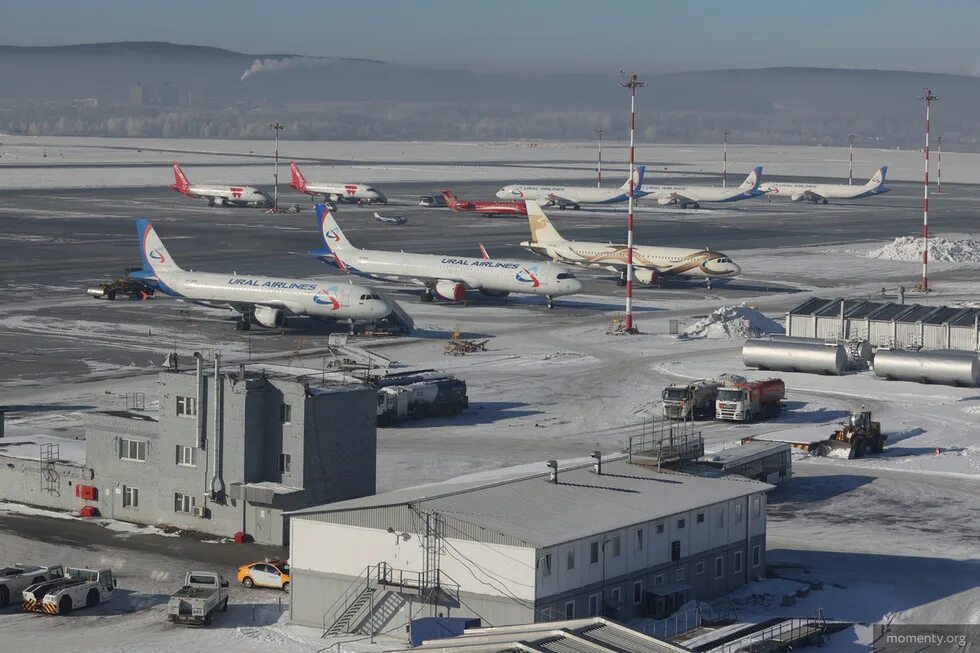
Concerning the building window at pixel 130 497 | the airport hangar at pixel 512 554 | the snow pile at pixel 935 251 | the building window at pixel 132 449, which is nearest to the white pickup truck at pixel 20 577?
the airport hangar at pixel 512 554

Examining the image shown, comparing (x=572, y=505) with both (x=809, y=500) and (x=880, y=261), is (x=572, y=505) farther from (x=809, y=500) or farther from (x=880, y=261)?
(x=880, y=261)

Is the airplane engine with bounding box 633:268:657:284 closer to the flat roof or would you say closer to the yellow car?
the flat roof

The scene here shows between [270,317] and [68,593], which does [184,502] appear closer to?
[68,593]

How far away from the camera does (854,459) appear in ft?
220

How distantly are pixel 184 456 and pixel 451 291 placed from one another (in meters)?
57.6

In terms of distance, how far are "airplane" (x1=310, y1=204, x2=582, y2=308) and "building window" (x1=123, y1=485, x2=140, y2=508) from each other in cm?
5662

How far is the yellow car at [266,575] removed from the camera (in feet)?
158

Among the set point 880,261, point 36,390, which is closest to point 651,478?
point 36,390

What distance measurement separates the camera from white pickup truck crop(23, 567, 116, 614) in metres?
45.2

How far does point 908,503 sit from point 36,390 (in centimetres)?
4319

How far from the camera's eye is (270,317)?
9775 centimetres

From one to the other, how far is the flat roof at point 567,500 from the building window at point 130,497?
11622 mm

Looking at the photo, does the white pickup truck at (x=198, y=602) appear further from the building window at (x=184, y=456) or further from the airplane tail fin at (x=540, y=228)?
the airplane tail fin at (x=540, y=228)

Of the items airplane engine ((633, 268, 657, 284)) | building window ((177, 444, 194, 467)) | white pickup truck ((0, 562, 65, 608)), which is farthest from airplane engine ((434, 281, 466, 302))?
white pickup truck ((0, 562, 65, 608))
